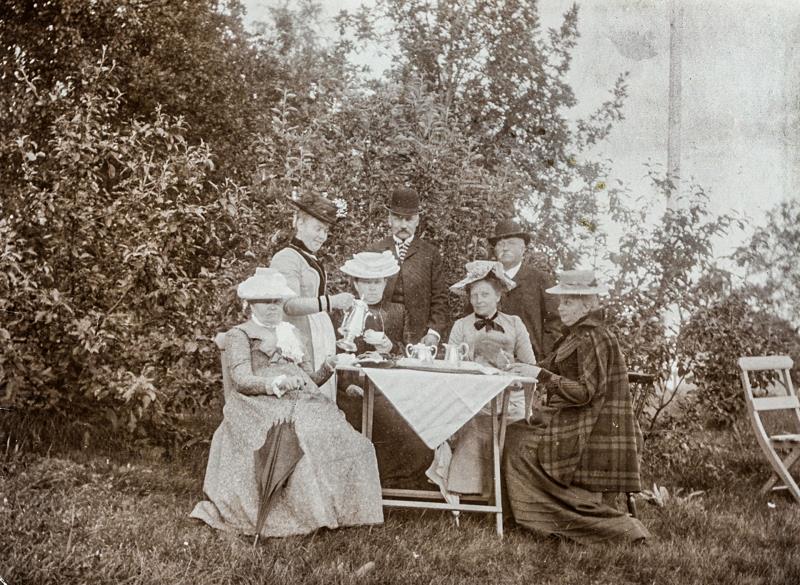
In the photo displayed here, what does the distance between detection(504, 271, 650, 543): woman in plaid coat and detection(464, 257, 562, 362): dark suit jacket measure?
1201mm

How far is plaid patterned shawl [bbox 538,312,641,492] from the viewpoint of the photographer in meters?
4.54

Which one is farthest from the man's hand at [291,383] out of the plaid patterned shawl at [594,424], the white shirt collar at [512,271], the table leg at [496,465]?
the white shirt collar at [512,271]

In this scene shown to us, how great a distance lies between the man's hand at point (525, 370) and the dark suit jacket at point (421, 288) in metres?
1.24

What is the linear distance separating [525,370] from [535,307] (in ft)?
4.45

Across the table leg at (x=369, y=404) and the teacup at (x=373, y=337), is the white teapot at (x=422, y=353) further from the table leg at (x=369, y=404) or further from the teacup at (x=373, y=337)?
the table leg at (x=369, y=404)

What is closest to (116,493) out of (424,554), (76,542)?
(76,542)

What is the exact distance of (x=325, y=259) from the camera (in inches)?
250

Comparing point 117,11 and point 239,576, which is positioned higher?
point 117,11

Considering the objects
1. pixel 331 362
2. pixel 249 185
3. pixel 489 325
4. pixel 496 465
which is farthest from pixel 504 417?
pixel 249 185

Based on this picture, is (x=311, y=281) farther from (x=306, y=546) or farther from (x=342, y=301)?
(x=306, y=546)

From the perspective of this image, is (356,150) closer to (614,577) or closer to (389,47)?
(389,47)

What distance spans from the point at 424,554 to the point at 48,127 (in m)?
4.36

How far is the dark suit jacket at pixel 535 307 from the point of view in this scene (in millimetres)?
5910

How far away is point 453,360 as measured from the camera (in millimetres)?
4906
